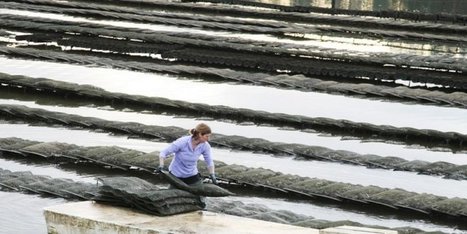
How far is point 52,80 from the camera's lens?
725 inches

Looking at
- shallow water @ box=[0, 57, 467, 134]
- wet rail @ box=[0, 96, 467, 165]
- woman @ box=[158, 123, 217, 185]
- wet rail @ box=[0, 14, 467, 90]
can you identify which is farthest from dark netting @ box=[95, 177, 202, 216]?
wet rail @ box=[0, 14, 467, 90]

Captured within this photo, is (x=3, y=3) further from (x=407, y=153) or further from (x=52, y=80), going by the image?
(x=407, y=153)

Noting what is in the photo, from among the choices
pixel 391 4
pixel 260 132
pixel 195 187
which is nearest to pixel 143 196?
pixel 195 187

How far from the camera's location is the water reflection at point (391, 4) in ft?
127

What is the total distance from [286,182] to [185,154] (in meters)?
3.64

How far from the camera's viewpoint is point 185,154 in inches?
346

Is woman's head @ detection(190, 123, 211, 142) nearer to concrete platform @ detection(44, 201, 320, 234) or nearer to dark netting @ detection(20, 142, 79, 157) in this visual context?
concrete platform @ detection(44, 201, 320, 234)

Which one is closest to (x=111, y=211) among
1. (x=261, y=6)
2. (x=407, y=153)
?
(x=407, y=153)

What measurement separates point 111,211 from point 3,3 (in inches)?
1019

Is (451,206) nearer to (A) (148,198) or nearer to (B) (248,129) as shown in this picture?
(A) (148,198)

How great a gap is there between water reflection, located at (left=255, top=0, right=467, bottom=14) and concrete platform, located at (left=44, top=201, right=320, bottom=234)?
99.4 feet

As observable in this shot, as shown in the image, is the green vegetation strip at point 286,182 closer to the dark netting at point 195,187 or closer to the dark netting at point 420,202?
the dark netting at point 420,202

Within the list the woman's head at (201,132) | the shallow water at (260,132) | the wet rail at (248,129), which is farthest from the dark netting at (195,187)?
the wet rail at (248,129)

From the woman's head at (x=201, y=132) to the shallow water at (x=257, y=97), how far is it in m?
8.47
